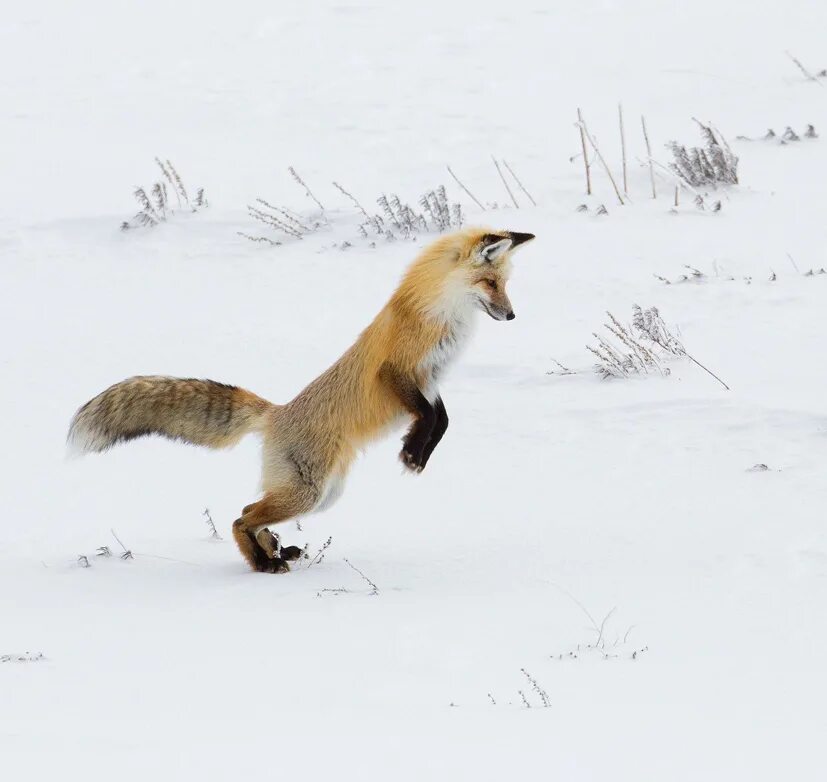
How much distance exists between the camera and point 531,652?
4.91 meters

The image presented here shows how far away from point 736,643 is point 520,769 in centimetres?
178

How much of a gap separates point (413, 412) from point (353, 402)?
0.35 meters

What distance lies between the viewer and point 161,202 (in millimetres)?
11438

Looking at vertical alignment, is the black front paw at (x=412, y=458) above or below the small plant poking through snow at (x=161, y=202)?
below

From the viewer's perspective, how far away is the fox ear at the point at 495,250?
21.7 feet

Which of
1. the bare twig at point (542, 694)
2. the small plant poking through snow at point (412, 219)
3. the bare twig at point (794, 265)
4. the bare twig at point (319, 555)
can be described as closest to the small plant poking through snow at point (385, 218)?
the small plant poking through snow at point (412, 219)

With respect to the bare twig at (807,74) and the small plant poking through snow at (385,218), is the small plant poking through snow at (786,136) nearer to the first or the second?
the bare twig at (807,74)

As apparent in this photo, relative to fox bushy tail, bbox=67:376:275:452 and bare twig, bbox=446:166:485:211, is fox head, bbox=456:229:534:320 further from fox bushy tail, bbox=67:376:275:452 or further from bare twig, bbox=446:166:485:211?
bare twig, bbox=446:166:485:211

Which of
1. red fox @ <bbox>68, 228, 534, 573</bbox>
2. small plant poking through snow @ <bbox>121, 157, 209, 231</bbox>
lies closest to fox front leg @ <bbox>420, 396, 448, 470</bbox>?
red fox @ <bbox>68, 228, 534, 573</bbox>

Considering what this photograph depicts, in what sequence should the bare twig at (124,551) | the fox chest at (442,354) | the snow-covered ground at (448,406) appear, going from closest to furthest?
the snow-covered ground at (448,406), the bare twig at (124,551), the fox chest at (442,354)

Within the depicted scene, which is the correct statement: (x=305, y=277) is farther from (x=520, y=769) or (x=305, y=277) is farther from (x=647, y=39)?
(x=520, y=769)

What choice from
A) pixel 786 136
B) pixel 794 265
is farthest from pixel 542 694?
pixel 786 136

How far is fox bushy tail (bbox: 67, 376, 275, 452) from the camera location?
21.3 ft

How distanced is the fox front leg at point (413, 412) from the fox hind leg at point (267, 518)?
601mm
